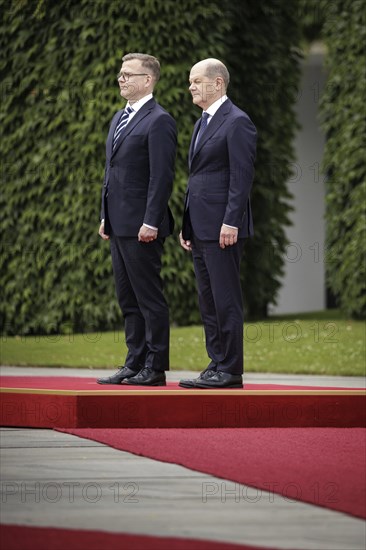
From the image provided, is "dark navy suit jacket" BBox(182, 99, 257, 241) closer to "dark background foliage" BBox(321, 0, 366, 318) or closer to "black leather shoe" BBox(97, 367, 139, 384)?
"black leather shoe" BBox(97, 367, 139, 384)

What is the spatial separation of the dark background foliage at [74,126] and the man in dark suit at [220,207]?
567 cm

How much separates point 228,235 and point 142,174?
2.18 ft

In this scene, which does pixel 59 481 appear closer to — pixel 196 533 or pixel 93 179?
pixel 196 533

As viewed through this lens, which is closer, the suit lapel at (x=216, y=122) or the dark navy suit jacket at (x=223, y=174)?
the dark navy suit jacket at (x=223, y=174)

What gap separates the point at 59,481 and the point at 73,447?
3.18 ft

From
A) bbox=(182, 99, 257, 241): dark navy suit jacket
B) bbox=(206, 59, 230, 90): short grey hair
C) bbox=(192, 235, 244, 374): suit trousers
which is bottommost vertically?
bbox=(192, 235, 244, 374): suit trousers

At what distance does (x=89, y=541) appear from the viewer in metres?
4.51

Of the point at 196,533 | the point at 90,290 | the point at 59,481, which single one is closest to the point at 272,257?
the point at 90,290

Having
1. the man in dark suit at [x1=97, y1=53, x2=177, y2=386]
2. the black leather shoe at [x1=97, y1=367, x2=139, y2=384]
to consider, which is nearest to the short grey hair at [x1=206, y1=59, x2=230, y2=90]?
the man in dark suit at [x1=97, y1=53, x2=177, y2=386]

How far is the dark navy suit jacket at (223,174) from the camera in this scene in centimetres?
736

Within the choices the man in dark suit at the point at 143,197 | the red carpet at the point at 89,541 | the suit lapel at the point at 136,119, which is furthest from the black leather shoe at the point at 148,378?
the red carpet at the point at 89,541

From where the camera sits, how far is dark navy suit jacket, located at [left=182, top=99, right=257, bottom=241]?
7.36 meters

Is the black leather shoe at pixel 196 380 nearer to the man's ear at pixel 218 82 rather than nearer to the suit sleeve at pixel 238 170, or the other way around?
the suit sleeve at pixel 238 170

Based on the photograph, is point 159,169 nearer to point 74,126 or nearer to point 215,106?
point 215,106
